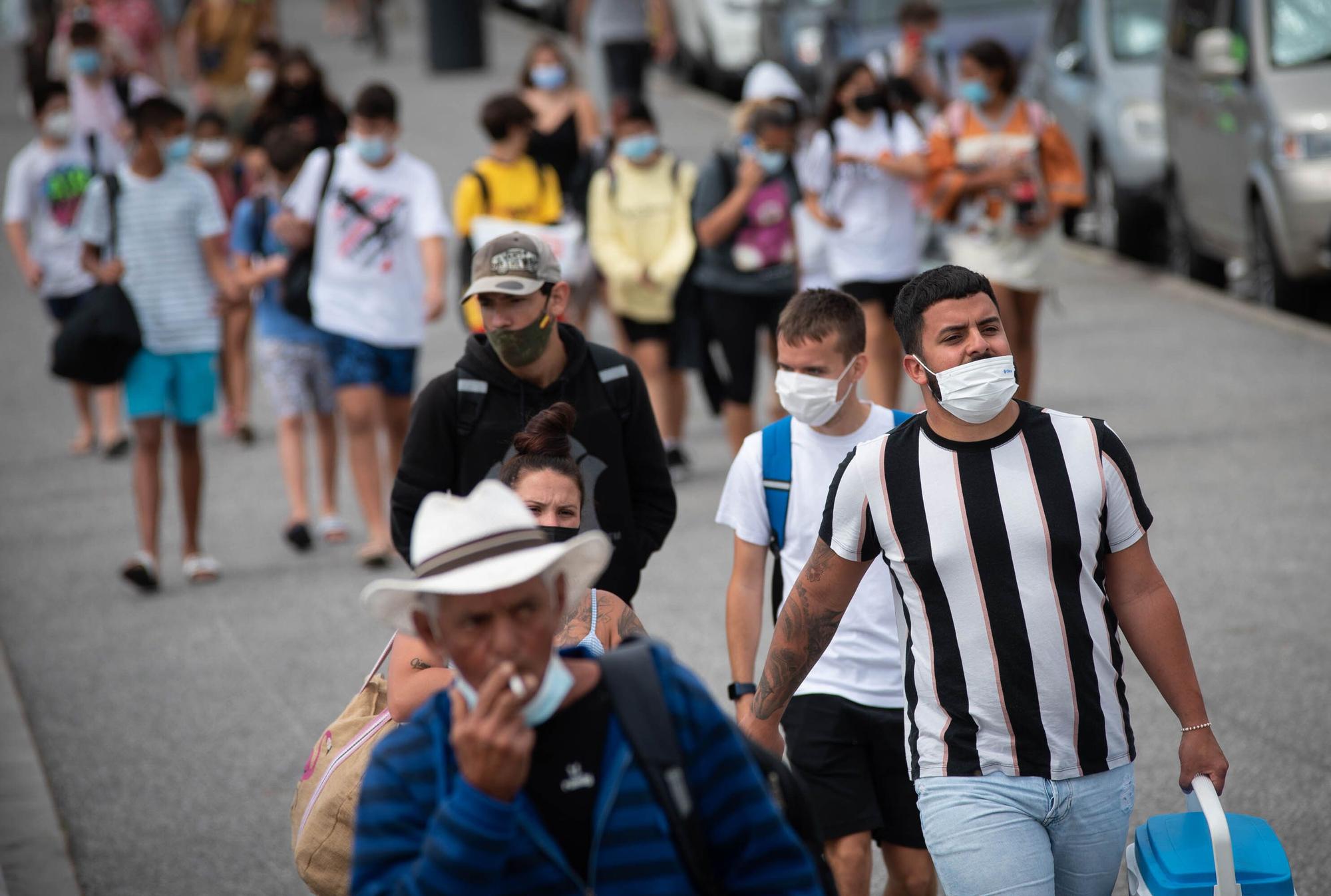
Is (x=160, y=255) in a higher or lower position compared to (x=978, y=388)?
higher

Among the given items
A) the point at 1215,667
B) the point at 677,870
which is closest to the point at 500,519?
the point at 677,870

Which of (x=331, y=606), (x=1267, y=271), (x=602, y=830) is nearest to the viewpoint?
(x=602, y=830)

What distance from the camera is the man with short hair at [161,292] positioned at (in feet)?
29.6

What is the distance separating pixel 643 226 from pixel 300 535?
7.97 ft

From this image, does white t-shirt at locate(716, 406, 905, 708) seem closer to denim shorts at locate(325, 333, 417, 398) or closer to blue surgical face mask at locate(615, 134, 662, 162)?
denim shorts at locate(325, 333, 417, 398)

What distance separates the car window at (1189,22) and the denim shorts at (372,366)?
649 centimetres

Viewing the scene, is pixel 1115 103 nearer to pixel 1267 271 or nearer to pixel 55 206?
pixel 1267 271

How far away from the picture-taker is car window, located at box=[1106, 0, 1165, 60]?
589 inches

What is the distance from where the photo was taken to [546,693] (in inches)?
105

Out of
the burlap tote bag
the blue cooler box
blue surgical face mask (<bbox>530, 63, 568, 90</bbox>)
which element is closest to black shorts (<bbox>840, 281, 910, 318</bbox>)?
blue surgical face mask (<bbox>530, 63, 568, 90</bbox>)

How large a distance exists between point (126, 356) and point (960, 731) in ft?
20.4

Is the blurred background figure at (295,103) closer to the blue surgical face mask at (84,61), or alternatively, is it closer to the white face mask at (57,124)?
the white face mask at (57,124)

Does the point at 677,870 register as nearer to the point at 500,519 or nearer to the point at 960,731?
the point at 500,519

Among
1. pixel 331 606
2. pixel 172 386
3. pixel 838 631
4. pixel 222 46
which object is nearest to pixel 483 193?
pixel 172 386
